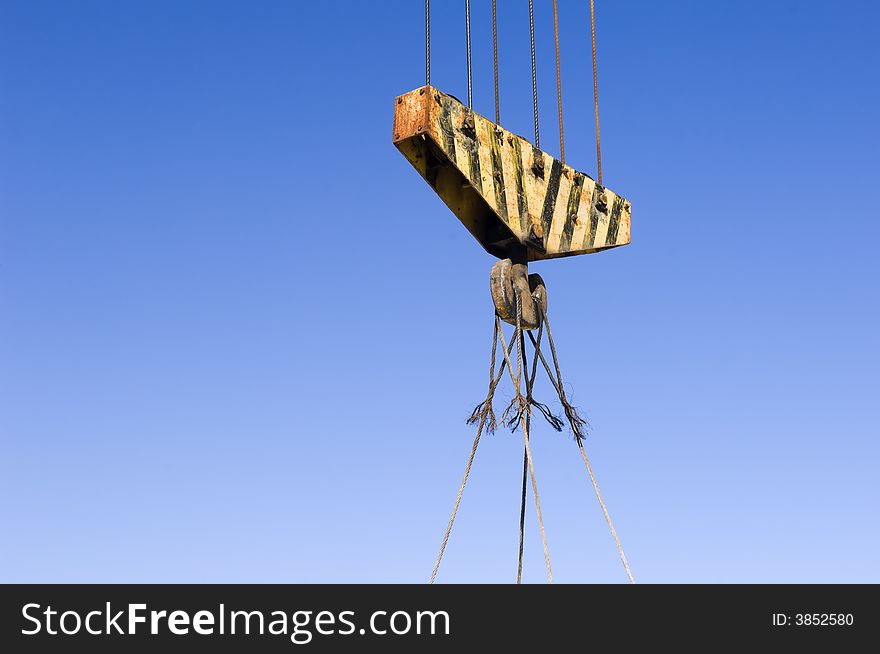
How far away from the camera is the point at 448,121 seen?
845 centimetres

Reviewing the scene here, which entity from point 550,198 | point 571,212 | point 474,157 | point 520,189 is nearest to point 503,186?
point 520,189

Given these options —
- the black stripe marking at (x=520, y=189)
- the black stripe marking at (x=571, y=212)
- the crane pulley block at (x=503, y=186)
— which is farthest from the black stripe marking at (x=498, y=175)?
the black stripe marking at (x=571, y=212)

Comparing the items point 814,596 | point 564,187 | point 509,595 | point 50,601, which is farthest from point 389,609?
point 564,187

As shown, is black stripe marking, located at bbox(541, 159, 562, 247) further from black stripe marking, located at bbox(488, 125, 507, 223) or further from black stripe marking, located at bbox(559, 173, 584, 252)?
black stripe marking, located at bbox(488, 125, 507, 223)

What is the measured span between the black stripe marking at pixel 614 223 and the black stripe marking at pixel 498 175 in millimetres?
1431

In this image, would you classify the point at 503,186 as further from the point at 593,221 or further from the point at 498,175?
the point at 593,221

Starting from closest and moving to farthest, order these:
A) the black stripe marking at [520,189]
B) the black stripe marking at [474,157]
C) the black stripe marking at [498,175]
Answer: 1. the black stripe marking at [474,157]
2. the black stripe marking at [498,175]
3. the black stripe marking at [520,189]

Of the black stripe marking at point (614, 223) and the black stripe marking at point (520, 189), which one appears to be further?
the black stripe marking at point (614, 223)

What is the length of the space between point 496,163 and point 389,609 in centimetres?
335

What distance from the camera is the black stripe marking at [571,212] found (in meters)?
9.65

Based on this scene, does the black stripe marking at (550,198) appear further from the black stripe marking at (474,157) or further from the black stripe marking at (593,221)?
the black stripe marking at (474,157)

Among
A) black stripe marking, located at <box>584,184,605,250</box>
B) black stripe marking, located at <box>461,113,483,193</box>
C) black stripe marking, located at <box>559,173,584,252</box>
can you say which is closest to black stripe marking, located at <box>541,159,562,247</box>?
black stripe marking, located at <box>559,173,584,252</box>

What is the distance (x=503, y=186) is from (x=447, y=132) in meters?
0.73

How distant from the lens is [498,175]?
891cm
